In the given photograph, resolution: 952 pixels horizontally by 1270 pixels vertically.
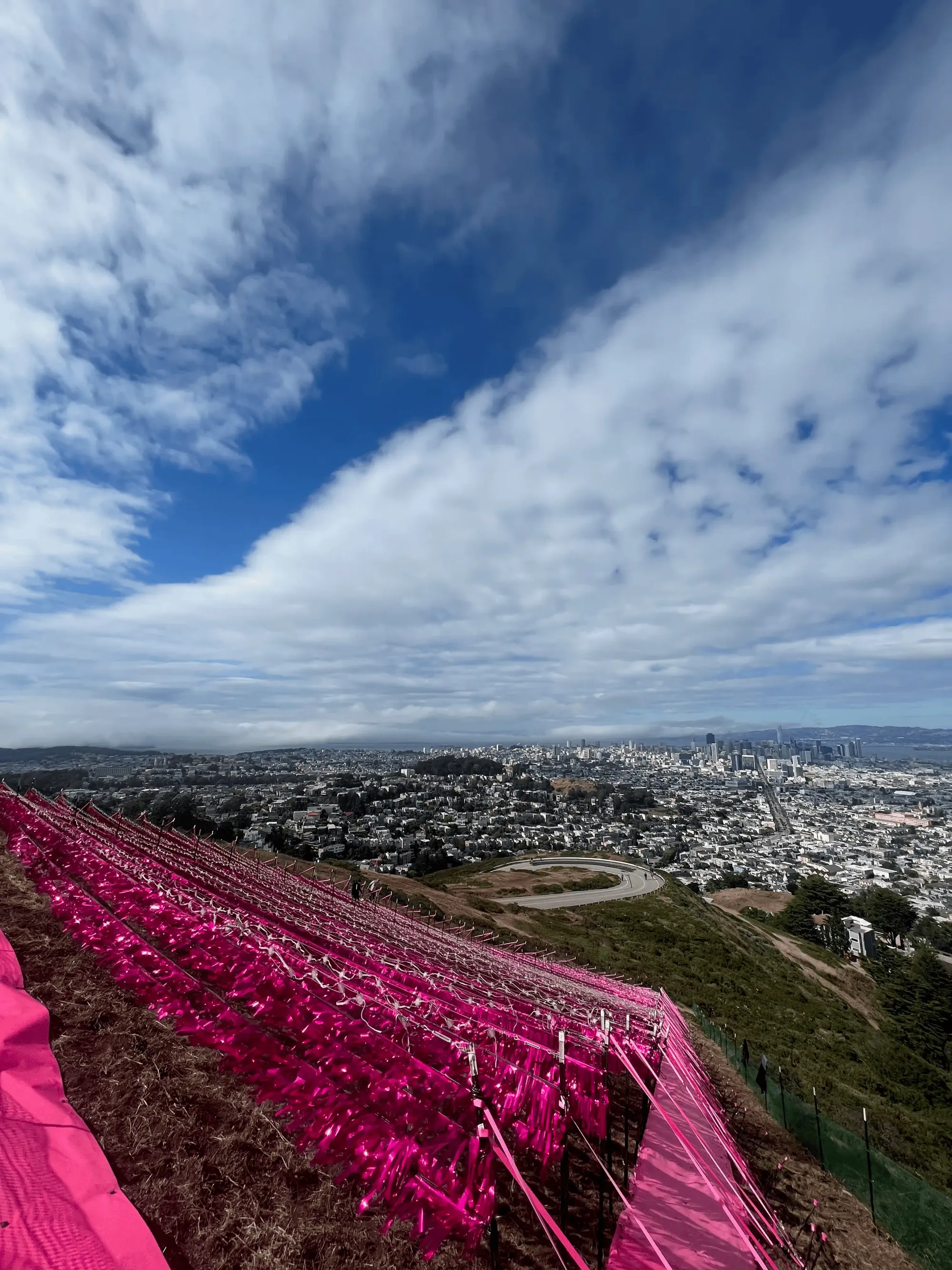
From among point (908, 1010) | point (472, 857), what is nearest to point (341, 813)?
point (472, 857)

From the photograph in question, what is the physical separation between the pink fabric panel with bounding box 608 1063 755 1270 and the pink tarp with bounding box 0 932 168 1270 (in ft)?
13.8

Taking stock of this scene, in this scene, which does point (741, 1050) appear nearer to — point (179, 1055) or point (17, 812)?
point (179, 1055)

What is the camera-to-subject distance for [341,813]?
9806 centimetres

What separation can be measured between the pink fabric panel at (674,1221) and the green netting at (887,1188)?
257cm

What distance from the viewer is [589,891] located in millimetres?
51594

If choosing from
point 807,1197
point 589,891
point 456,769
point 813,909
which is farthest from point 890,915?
point 456,769

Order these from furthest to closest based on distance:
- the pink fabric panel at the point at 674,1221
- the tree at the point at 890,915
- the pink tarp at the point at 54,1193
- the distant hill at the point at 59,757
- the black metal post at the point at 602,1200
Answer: the distant hill at the point at 59,757 → the tree at the point at 890,915 → the pink fabric panel at the point at 674,1221 → the black metal post at the point at 602,1200 → the pink tarp at the point at 54,1193

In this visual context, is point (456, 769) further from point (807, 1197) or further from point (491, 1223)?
point (491, 1223)

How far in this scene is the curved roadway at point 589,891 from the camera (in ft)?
149

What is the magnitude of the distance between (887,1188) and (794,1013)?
72.0 feet

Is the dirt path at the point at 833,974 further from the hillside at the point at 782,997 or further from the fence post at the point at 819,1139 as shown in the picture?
the fence post at the point at 819,1139

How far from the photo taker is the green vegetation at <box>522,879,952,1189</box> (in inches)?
615

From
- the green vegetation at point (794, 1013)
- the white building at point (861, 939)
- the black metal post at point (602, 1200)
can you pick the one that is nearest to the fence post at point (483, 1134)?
the black metal post at point (602, 1200)

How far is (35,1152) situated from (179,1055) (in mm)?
2346
